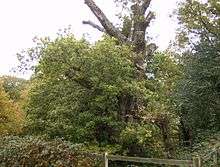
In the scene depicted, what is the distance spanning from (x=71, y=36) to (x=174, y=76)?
6911 millimetres

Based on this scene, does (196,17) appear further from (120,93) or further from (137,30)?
(120,93)

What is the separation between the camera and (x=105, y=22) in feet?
66.2

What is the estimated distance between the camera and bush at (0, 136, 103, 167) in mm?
11305

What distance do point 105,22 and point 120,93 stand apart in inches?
181

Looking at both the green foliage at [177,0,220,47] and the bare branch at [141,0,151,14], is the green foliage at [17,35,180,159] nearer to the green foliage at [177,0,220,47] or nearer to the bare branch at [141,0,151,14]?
the bare branch at [141,0,151,14]

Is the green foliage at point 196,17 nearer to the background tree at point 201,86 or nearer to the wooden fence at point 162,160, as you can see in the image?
the background tree at point 201,86

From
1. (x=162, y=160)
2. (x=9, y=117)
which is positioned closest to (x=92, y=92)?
(x=162, y=160)

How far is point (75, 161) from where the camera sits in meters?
11.3

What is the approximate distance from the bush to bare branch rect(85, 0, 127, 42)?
822cm

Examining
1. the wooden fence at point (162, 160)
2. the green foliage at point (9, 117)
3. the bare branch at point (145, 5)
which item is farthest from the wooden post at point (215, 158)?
the green foliage at point (9, 117)

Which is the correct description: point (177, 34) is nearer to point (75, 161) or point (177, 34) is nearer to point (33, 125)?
point (33, 125)

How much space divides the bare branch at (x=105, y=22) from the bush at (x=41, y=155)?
822 cm

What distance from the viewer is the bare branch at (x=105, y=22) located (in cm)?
2000

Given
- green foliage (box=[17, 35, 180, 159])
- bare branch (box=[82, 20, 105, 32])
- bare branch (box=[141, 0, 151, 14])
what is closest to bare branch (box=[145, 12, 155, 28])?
bare branch (box=[141, 0, 151, 14])
